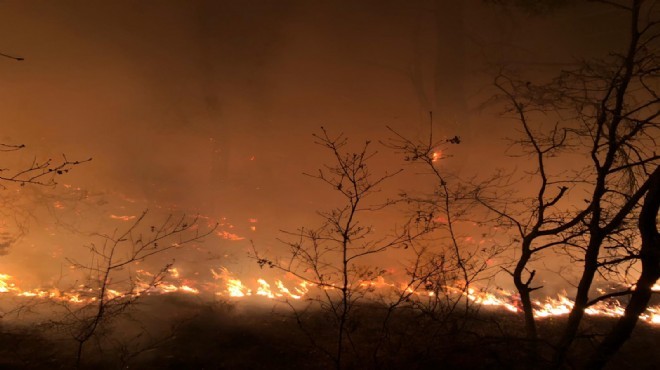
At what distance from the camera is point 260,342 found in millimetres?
8320

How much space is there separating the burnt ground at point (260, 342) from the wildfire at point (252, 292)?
46.8 inches

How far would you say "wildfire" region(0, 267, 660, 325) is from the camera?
10.8 metres

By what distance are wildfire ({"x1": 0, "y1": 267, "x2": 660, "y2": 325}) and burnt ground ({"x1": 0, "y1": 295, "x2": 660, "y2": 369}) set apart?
46.8 inches

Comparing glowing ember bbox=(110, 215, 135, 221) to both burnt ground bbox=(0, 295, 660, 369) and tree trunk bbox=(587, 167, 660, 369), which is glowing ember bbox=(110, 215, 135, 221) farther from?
tree trunk bbox=(587, 167, 660, 369)

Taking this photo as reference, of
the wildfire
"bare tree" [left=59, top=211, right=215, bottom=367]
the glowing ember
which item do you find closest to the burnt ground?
"bare tree" [left=59, top=211, right=215, bottom=367]

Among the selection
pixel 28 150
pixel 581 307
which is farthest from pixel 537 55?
pixel 28 150

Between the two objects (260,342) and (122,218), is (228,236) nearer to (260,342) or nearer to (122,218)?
(122,218)

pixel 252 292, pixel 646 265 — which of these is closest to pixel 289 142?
pixel 252 292

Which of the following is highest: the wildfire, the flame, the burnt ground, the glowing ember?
the glowing ember

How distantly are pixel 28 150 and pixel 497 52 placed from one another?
26.0 meters

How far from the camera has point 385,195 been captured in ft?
62.4

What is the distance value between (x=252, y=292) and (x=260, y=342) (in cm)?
378

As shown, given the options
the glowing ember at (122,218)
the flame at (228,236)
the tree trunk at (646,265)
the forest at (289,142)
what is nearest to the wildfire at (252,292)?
the forest at (289,142)

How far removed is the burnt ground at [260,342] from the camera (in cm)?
654
